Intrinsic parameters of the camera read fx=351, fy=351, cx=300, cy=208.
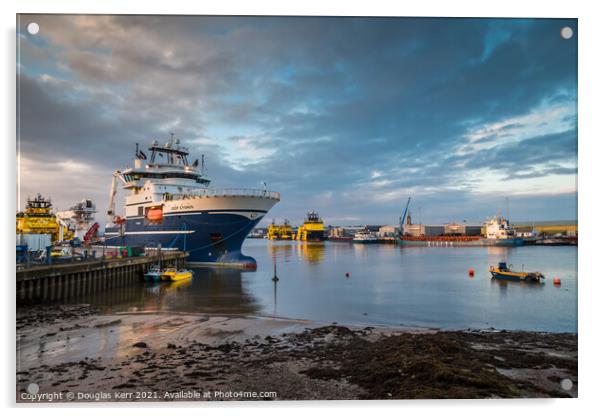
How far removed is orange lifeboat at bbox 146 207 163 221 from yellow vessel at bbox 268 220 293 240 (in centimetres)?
11142

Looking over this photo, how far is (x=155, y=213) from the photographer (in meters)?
26.8

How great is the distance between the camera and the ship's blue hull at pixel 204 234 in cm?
2523

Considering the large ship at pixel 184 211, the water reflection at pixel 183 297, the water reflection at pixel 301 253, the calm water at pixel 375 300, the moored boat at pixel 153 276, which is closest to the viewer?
the calm water at pixel 375 300

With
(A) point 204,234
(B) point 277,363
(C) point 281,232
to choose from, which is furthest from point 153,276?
(C) point 281,232

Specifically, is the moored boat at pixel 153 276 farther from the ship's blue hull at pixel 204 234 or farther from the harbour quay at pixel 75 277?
the ship's blue hull at pixel 204 234

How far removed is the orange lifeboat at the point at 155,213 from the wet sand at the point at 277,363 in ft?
54.1

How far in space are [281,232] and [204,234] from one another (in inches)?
4461

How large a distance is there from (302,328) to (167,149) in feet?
78.1

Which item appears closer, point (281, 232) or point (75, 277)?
point (75, 277)

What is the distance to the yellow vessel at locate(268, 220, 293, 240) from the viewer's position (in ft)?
456

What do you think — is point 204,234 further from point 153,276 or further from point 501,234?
point 501,234

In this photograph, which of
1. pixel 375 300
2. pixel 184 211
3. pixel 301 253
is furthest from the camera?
pixel 301 253

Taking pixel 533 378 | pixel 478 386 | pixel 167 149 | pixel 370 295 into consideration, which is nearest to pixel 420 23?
pixel 478 386

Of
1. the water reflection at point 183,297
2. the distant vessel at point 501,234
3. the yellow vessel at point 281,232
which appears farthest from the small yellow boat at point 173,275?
the yellow vessel at point 281,232
